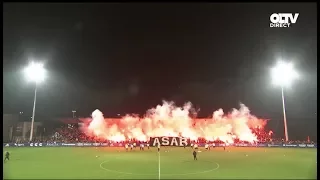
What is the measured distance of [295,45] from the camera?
5.47m

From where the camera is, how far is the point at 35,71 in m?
5.93

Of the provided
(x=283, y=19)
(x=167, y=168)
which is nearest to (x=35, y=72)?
(x=167, y=168)

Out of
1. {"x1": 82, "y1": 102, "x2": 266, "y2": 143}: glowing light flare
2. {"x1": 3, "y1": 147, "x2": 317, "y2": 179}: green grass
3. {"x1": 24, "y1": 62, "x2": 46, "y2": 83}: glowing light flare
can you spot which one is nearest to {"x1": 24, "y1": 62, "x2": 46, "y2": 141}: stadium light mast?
{"x1": 24, "y1": 62, "x2": 46, "y2": 83}: glowing light flare

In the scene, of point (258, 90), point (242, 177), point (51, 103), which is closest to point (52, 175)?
point (51, 103)

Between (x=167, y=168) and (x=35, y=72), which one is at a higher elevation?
(x=35, y=72)

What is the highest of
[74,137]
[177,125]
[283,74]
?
[283,74]

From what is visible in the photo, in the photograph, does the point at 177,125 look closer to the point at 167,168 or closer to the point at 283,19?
the point at 167,168

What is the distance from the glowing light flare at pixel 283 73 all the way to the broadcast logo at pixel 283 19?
0.84 m

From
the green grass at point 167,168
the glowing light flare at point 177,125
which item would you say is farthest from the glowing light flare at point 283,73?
the green grass at point 167,168

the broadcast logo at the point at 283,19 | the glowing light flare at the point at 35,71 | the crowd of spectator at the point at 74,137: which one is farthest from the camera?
the crowd of spectator at the point at 74,137

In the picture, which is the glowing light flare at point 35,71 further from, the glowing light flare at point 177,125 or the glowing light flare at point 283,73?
the glowing light flare at point 283,73

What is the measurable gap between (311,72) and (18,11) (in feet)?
16.2

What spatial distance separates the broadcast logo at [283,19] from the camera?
4996mm

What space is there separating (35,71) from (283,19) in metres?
4.45
